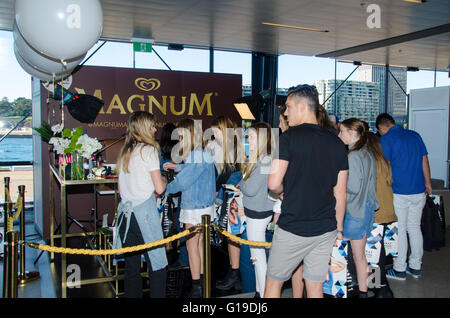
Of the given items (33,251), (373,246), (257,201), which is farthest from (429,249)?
(33,251)

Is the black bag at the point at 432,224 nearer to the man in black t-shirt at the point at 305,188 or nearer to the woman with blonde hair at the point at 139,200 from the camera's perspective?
the man in black t-shirt at the point at 305,188

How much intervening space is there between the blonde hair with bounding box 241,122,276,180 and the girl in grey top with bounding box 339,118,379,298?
22.2 inches

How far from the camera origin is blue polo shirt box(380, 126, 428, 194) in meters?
3.58

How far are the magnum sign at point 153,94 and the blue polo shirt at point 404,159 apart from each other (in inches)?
127

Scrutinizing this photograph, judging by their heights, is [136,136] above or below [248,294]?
above

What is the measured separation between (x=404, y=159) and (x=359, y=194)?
3.58 feet

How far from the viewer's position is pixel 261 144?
280 centimetres

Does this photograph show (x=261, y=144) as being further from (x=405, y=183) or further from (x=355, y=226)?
(x=405, y=183)

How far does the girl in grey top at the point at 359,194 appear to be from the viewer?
9.16 ft

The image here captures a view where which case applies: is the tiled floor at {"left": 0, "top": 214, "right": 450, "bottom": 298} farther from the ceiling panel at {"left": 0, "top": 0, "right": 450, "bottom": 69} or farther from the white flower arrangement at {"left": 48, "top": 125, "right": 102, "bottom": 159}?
the ceiling panel at {"left": 0, "top": 0, "right": 450, "bottom": 69}

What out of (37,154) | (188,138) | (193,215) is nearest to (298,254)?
(193,215)

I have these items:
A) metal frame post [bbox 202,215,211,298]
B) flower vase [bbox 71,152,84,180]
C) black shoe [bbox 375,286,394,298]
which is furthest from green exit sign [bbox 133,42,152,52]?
black shoe [bbox 375,286,394,298]
